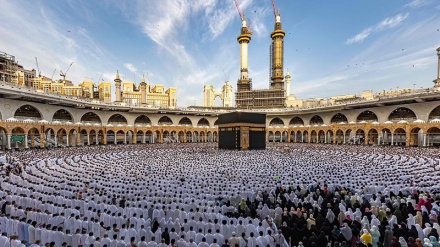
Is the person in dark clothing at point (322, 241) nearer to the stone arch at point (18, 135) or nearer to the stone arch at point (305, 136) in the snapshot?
the stone arch at point (18, 135)

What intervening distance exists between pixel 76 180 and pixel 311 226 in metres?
10.8

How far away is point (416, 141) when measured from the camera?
32.0 m

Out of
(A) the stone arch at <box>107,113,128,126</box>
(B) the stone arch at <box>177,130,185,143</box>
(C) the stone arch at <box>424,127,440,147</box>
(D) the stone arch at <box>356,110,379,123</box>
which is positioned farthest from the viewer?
(B) the stone arch at <box>177,130,185,143</box>

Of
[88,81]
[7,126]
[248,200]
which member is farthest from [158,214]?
[88,81]

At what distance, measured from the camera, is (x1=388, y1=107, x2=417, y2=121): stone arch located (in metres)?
34.5

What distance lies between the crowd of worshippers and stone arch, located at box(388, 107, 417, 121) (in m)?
27.4

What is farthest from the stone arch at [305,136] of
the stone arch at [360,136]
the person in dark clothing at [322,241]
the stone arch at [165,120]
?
the person in dark clothing at [322,241]

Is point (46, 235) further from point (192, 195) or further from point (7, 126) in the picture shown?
point (7, 126)

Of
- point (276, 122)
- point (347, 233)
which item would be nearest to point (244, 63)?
point (276, 122)

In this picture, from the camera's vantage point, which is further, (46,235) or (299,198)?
(299,198)

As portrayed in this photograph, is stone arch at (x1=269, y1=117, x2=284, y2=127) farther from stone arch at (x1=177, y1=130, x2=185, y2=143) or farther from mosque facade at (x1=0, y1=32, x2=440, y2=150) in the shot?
stone arch at (x1=177, y1=130, x2=185, y2=143)

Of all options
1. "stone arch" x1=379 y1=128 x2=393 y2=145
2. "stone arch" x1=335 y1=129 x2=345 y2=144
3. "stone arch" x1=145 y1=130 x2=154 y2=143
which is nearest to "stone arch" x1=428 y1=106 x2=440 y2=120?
"stone arch" x1=379 y1=128 x2=393 y2=145

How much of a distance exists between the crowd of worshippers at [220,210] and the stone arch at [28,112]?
2445cm

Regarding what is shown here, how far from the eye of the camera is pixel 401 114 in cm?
3619
